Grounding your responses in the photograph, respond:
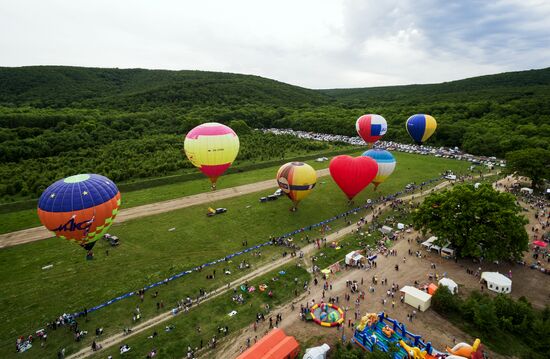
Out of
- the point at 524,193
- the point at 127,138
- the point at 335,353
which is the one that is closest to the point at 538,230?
the point at 524,193

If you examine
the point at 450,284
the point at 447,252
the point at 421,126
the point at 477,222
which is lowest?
the point at 450,284

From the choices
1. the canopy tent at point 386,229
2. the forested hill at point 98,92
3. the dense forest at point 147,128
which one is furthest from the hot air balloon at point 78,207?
the forested hill at point 98,92

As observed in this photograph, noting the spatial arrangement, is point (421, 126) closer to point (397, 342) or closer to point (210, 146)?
point (210, 146)

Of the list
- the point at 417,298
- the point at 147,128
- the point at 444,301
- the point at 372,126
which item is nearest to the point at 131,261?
the point at 417,298

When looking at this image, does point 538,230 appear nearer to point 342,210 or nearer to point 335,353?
point 342,210

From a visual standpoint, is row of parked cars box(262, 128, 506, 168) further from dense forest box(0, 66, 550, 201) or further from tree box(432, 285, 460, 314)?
tree box(432, 285, 460, 314)

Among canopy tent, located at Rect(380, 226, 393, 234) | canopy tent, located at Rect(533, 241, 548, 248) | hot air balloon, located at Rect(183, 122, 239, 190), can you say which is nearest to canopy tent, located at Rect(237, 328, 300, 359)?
canopy tent, located at Rect(380, 226, 393, 234)

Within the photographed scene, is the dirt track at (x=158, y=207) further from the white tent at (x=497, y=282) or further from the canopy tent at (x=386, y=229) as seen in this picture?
the white tent at (x=497, y=282)
